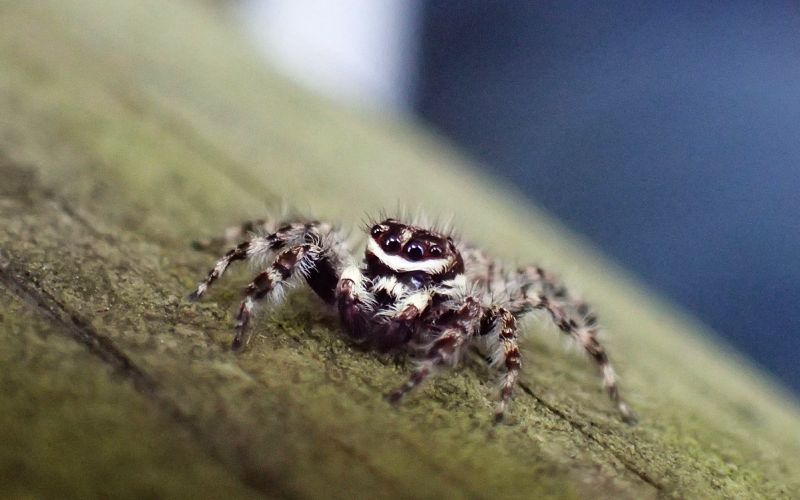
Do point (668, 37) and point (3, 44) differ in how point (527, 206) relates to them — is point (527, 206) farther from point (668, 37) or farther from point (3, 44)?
point (3, 44)

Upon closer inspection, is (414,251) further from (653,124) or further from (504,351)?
(653,124)

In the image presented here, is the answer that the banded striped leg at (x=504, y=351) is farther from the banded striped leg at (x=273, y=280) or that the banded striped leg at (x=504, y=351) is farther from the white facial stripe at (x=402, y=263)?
the banded striped leg at (x=273, y=280)

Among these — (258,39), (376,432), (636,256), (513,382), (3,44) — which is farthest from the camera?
(258,39)

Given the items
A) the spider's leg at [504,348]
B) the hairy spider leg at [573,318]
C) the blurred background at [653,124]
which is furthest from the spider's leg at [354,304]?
the blurred background at [653,124]

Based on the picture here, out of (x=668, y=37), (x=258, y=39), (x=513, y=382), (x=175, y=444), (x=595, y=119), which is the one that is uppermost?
(x=668, y=37)

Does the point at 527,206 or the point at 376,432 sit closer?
the point at 376,432

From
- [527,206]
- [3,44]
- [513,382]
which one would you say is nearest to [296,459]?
[513,382]

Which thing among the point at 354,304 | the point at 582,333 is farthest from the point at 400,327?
the point at 582,333
